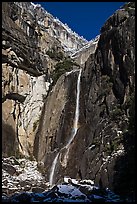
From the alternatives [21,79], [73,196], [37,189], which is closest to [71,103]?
[21,79]

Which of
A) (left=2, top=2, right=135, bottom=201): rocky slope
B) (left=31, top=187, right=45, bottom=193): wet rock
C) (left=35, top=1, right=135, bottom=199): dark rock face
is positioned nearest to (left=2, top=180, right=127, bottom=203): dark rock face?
(left=2, top=2, right=135, bottom=201): rocky slope

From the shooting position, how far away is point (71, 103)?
34156 millimetres

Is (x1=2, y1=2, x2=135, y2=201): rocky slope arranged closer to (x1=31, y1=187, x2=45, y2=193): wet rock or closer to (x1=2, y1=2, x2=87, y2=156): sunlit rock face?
(x1=2, y1=2, x2=87, y2=156): sunlit rock face

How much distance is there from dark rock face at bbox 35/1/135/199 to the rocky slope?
0.17 feet

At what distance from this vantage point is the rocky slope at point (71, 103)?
2547 centimetres

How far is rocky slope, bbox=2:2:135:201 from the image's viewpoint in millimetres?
25469

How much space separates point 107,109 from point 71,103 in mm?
5496

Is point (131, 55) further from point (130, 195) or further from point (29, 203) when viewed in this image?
point (29, 203)

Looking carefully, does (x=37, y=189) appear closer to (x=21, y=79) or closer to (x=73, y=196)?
(x=73, y=196)

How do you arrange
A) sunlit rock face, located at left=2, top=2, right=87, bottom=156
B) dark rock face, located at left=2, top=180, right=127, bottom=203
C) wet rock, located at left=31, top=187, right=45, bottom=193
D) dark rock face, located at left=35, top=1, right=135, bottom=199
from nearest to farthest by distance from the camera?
dark rock face, located at left=2, top=180, right=127, bottom=203 → dark rock face, located at left=35, top=1, right=135, bottom=199 → wet rock, located at left=31, top=187, right=45, bottom=193 → sunlit rock face, located at left=2, top=2, right=87, bottom=156

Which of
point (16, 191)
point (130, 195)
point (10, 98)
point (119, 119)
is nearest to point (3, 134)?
point (10, 98)

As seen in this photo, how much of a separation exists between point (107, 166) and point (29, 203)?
548cm

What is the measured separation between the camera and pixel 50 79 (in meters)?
41.8

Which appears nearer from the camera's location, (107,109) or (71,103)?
(107,109)
